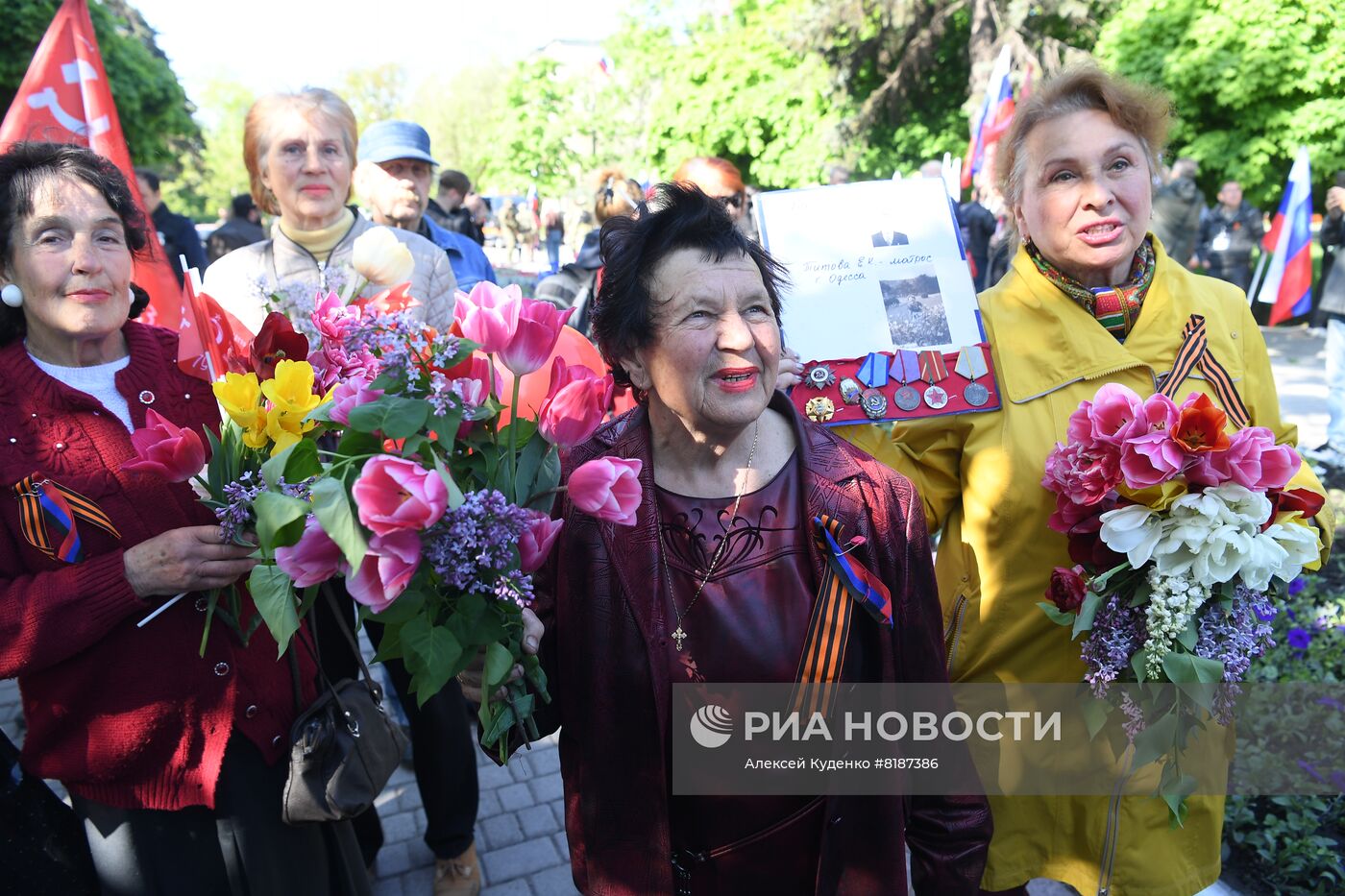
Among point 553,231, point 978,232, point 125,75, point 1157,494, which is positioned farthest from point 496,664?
point 553,231

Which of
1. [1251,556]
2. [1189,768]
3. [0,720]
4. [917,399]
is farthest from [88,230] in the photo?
[0,720]

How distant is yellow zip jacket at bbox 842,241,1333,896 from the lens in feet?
7.61

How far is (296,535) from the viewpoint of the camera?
4.68 ft

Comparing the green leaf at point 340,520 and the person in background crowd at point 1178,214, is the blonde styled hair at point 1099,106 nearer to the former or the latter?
the green leaf at point 340,520

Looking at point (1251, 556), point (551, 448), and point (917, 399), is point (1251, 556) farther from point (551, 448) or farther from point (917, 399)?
point (551, 448)

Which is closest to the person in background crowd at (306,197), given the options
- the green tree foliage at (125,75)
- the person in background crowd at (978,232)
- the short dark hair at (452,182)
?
the short dark hair at (452,182)

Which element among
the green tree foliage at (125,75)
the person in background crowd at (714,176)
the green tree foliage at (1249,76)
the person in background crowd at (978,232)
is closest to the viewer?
the person in background crowd at (714,176)

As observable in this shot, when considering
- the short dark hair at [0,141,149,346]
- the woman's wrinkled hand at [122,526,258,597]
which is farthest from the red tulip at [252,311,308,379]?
the short dark hair at [0,141,149,346]

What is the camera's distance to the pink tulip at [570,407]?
1.57m

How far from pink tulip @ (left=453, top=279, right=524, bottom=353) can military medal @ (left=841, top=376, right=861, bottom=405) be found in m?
1.00

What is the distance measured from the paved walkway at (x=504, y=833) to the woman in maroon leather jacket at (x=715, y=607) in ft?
4.32

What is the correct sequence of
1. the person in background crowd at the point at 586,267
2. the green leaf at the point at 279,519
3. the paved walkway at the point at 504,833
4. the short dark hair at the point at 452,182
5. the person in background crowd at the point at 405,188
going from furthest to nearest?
the short dark hair at the point at 452,182, the person in background crowd at the point at 586,267, the person in background crowd at the point at 405,188, the paved walkway at the point at 504,833, the green leaf at the point at 279,519

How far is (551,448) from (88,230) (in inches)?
55.2

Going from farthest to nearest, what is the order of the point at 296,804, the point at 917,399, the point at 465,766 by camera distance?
1. the point at 465,766
2. the point at 917,399
3. the point at 296,804
